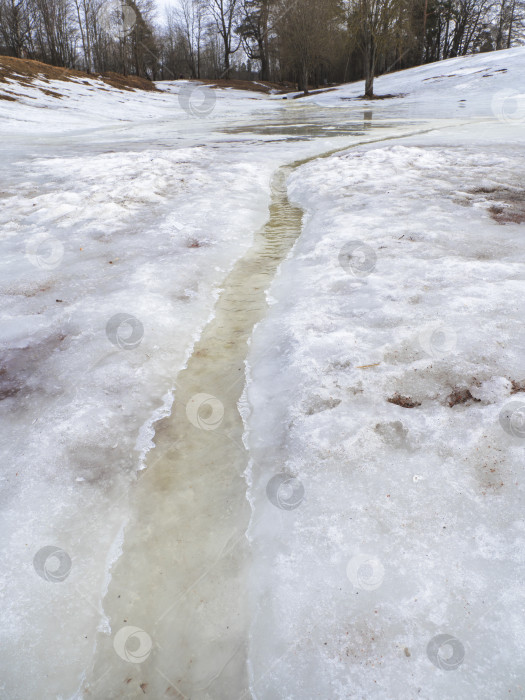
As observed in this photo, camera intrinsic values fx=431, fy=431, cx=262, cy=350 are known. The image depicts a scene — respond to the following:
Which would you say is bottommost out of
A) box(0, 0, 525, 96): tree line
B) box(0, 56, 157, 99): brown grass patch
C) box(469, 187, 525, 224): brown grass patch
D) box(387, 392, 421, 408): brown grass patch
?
box(387, 392, 421, 408): brown grass patch

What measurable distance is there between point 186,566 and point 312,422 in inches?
31.8

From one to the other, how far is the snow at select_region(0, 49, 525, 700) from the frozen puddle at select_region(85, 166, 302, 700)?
6 cm

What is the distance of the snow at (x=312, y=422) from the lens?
49.9 inches

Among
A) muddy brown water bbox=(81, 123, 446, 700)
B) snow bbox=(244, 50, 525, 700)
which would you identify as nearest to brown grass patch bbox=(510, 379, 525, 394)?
snow bbox=(244, 50, 525, 700)

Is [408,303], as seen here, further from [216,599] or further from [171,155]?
[171,155]

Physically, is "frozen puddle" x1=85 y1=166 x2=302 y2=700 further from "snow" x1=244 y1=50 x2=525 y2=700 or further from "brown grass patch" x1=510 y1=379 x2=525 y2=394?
"brown grass patch" x1=510 y1=379 x2=525 y2=394

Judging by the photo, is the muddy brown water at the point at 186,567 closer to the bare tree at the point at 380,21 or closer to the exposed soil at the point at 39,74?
the exposed soil at the point at 39,74

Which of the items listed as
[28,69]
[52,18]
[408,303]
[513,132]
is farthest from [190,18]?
[408,303]

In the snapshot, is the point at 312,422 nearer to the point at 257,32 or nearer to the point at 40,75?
the point at 40,75

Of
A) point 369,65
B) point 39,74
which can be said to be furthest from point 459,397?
point 39,74

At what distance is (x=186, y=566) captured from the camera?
1.49m

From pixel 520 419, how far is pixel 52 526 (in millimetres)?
1936

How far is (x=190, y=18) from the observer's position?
51.4 m

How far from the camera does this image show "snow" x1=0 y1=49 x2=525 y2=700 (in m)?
1.27
